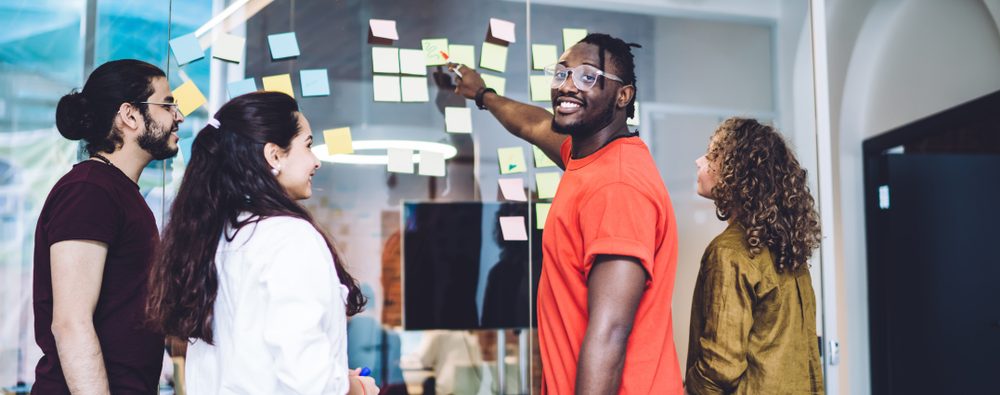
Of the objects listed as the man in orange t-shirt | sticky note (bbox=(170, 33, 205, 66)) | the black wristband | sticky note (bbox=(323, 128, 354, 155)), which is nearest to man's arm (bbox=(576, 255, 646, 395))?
the man in orange t-shirt

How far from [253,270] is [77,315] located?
561 mm

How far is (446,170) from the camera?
276 cm

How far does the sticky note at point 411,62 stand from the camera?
2717 mm

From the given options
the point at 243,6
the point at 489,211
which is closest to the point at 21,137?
the point at 243,6

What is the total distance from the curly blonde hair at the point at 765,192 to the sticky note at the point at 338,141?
1.19 m

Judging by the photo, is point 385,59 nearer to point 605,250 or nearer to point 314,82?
point 314,82

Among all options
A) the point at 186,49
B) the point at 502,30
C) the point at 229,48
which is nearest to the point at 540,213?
the point at 502,30

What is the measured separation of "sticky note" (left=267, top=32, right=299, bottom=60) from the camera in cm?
259

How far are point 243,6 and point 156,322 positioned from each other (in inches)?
56.3

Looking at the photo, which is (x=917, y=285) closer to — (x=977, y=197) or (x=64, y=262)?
(x=977, y=197)

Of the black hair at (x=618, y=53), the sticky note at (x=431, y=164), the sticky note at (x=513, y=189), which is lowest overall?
the sticky note at (x=513, y=189)

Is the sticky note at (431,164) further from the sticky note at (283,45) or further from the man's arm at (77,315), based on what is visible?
the man's arm at (77,315)

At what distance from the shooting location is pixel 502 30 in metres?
2.80

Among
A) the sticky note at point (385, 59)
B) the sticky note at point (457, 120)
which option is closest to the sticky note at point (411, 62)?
the sticky note at point (385, 59)
